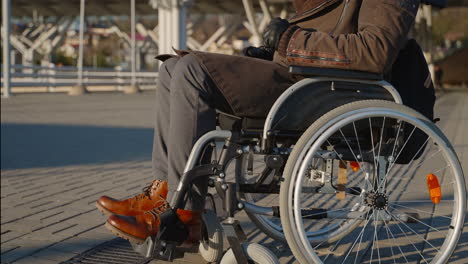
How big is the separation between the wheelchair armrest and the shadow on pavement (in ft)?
15.4

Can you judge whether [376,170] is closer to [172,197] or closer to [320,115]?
[320,115]

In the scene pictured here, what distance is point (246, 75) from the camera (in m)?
2.71

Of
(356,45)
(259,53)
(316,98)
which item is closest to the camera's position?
(356,45)

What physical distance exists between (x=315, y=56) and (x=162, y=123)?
0.76 metres

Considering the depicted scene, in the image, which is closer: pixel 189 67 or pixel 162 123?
pixel 189 67

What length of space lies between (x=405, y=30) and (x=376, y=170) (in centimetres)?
58

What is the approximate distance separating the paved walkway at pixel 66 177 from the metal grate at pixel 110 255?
7 centimetres

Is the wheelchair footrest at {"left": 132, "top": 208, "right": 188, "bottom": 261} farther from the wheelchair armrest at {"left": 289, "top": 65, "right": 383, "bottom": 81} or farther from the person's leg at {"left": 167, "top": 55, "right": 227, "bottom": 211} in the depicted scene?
the wheelchair armrest at {"left": 289, "top": 65, "right": 383, "bottom": 81}

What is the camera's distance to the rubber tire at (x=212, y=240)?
2826mm

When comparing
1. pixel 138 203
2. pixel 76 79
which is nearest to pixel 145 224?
pixel 138 203

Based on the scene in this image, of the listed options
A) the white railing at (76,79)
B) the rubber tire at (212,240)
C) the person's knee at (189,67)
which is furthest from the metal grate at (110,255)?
the white railing at (76,79)

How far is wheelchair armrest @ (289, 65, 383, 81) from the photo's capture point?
2.64 metres

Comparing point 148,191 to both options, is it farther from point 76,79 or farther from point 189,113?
point 76,79

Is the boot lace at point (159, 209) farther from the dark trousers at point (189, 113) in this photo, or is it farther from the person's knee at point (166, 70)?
the person's knee at point (166, 70)
